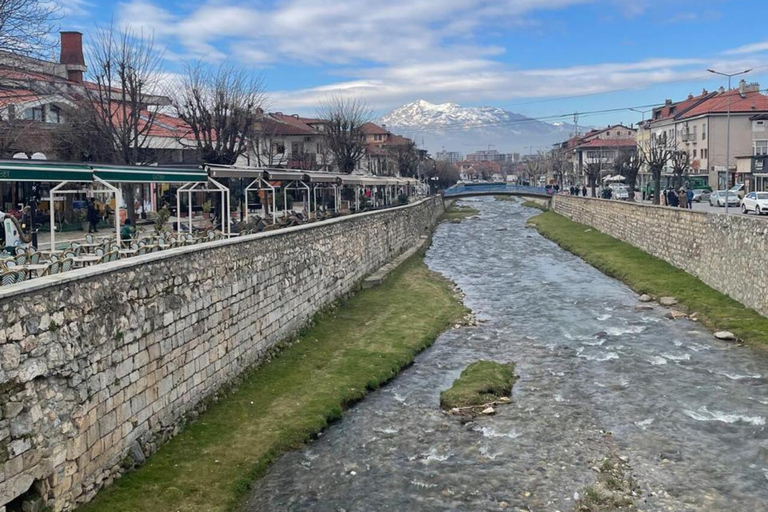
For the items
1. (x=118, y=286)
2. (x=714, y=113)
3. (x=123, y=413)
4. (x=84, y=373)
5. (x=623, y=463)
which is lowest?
(x=623, y=463)

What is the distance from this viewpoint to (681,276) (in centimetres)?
2553

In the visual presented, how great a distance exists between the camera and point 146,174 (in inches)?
687

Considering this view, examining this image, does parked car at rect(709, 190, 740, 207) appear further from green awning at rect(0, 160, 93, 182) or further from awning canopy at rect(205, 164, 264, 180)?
green awning at rect(0, 160, 93, 182)

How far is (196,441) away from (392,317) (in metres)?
10.1

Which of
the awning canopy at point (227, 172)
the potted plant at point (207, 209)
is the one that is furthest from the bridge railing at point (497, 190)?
A: the awning canopy at point (227, 172)

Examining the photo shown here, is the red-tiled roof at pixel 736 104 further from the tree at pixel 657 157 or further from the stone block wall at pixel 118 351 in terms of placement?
the stone block wall at pixel 118 351

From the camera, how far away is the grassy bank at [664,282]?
1839cm

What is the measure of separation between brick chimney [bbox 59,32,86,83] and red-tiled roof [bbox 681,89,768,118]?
5858 cm

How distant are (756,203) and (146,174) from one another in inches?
1294

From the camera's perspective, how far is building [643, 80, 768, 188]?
7000cm

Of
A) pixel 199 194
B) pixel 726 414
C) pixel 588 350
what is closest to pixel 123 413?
pixel 726 414

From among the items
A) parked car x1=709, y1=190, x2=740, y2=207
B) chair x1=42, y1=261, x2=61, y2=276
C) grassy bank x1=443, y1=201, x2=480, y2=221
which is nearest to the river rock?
chair x1=42, y1=261, x2=61, y2=276

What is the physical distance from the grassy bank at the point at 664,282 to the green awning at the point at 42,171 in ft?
51.8

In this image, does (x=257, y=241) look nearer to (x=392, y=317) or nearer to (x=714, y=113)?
(x=392, y=317)
